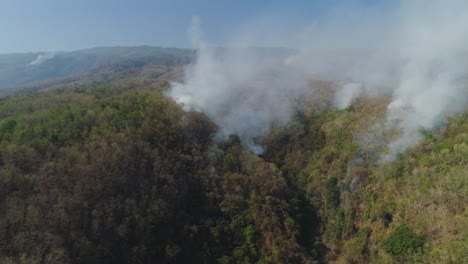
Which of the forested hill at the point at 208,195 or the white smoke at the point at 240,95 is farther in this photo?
the white smoke at the point at 240,95

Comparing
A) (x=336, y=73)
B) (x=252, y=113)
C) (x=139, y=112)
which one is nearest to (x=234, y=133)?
(x=252, y=113)

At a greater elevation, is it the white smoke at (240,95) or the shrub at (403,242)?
the white smoke at (240,95)

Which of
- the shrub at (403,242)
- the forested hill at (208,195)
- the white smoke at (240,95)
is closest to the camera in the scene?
the shrub at (403,242)

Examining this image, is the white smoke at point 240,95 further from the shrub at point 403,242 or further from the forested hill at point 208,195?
the shrub at point 403,242

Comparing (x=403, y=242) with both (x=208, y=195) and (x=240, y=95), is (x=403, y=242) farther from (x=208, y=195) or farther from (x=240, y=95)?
(x=240, y=95)

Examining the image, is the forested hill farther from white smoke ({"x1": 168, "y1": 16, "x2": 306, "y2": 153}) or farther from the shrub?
white smoke ({"x1": 168, "y1": 16, "x2": 306, "y2": 153})

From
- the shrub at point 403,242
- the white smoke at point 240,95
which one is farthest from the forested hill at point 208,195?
the white smoke at point 240,95

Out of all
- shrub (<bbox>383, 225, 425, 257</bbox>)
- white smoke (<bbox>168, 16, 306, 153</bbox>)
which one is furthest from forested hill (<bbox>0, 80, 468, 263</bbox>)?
white smoke (<bbox>168, 16, 306, 153</bbox>)

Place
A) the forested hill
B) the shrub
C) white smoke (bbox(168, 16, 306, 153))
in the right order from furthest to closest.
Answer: white smoke (bbox(168, 16, 306, 153)), the forested hill, the shrub

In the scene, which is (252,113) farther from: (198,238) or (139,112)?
(198,238)
